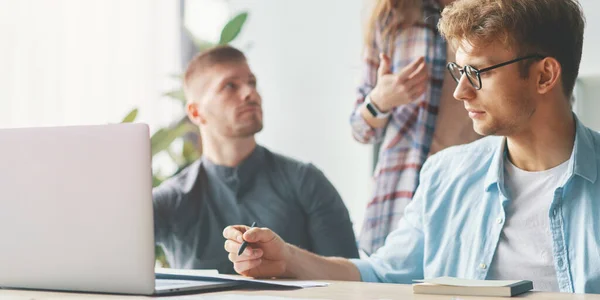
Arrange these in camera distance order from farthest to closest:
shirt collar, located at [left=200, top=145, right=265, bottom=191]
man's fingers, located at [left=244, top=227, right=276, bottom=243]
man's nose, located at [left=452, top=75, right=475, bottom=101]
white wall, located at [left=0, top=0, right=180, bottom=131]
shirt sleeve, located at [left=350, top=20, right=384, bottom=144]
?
white wall, located at [left=0, top=0, right=180, bottom=131]
shirt collar, located at [left=200, top=145, right=265, bottom=191]
shirt sleeve, located at [left=350, top=20, right=384, bottom=144]
man's nose, located at [left=452, top=75, right=475, bottom=101]
man's fingers, located at [left=244, top=227, right=276, bottom=243]

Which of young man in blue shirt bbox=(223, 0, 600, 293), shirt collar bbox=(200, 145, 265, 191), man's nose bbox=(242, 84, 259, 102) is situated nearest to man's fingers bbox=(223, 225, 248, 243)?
young man in blue shirt bbox=(223, 0, 600, 293)

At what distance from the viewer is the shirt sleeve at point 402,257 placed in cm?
174

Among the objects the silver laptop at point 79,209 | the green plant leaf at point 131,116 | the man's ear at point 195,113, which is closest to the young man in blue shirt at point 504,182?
the silver laptop at point 79,209

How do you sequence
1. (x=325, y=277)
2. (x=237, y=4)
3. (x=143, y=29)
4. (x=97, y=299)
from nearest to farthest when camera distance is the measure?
1. (x=97, y=299)
2. (x=325, y=277)
3. (x=237, y=4)
4. (x=143, y=29)

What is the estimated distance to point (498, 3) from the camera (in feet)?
5.66

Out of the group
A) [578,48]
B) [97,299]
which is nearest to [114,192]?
[97,299]

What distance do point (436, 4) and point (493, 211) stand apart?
3.63 ft

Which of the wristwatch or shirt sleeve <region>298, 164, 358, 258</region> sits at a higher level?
the wristwatch

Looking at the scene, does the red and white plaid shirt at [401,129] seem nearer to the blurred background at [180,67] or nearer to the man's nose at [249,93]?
the blurred background at [180,67]

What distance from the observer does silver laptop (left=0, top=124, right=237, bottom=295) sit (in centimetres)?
125

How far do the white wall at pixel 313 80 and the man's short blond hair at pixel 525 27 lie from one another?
1.32 meters

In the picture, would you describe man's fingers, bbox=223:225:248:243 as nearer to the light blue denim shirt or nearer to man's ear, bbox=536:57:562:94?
the light blue denim shirt

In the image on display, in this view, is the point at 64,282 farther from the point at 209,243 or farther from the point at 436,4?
the point at 436,4

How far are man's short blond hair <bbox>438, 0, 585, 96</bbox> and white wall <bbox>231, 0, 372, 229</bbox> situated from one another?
1320 mm
